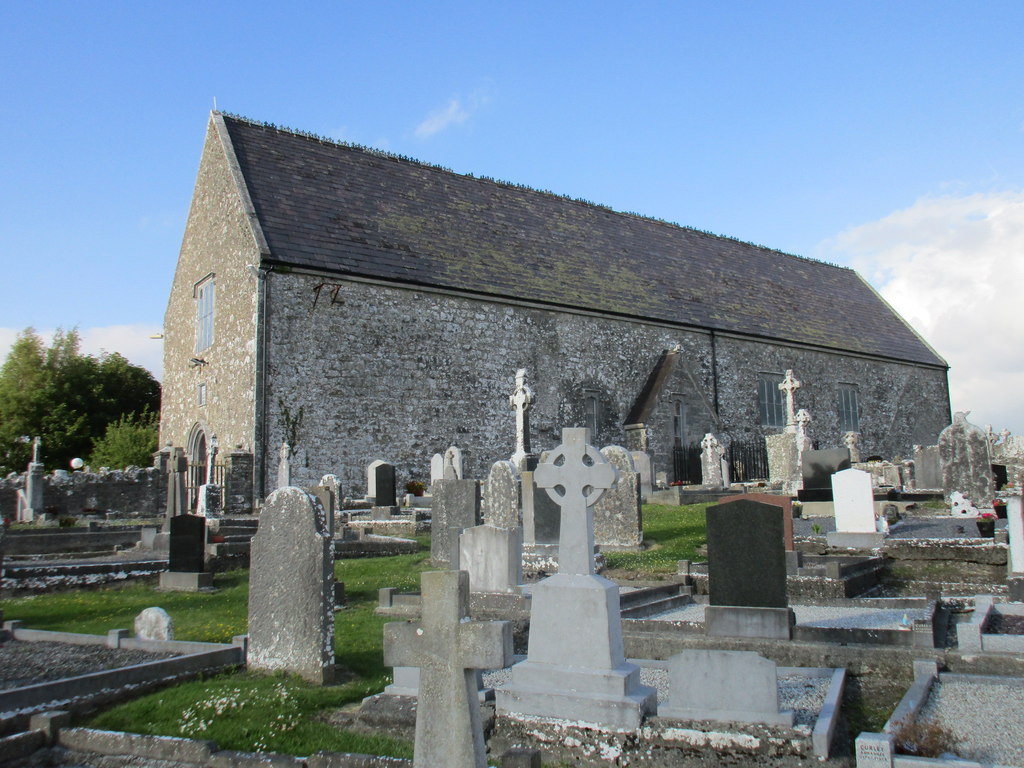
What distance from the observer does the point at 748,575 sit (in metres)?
7.04

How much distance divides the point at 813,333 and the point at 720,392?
19.5 feet

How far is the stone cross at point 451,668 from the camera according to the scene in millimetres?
3309

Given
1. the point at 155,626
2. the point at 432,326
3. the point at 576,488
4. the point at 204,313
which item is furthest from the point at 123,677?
the point at 204,313

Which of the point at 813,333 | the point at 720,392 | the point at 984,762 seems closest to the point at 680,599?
the point at 984,762

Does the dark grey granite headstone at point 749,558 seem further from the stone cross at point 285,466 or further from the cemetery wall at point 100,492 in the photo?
the cemetery wall at point 100,492

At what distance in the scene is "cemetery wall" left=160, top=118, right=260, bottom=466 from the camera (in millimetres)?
19484

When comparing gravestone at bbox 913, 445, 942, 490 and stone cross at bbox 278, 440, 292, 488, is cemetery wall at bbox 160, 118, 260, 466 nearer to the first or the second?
stone cross at bbox 278, 440, 292, 488

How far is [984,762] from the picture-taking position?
421cm

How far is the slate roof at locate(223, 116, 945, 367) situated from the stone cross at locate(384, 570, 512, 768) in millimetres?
16739

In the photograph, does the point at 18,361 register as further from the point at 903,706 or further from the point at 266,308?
the point at 903,706

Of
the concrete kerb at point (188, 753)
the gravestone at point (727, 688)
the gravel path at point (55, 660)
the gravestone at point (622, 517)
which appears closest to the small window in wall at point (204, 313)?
the gravestone at point (622, 517)

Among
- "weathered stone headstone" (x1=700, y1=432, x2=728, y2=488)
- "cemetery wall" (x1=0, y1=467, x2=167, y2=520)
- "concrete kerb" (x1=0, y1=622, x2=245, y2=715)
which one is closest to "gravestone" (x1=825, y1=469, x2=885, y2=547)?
"concrete kerb" (x1=0, y1=622, x2=245, y2=715)

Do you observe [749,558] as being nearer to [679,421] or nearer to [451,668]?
[451,668]

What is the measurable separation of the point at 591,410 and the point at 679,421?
2.86 meters
